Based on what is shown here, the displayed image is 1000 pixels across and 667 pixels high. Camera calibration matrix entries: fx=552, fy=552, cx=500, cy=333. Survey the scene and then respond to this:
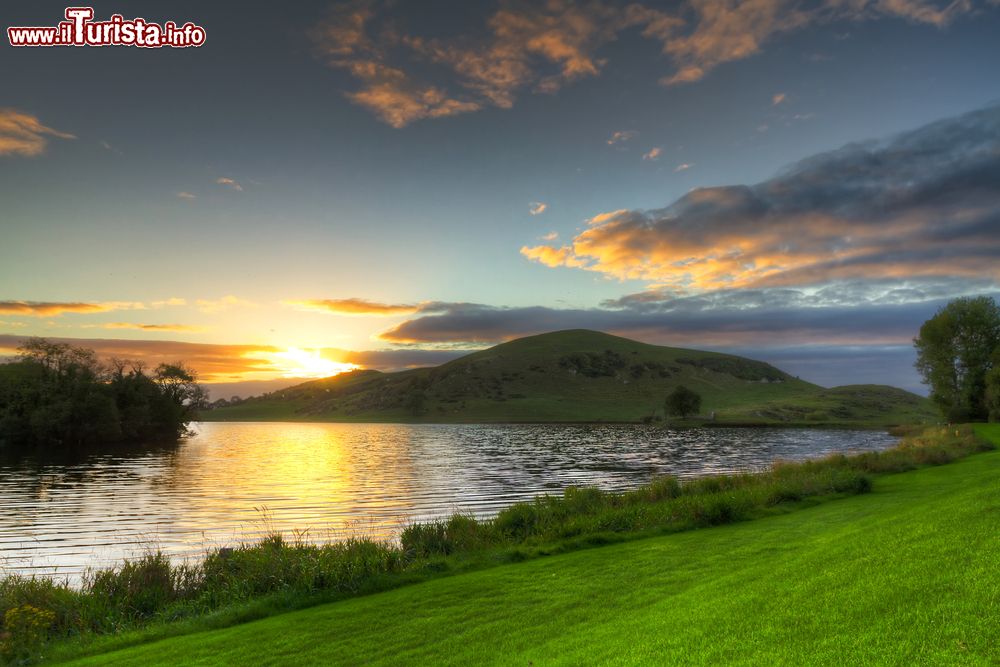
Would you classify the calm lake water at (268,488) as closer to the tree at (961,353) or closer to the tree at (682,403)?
the tree at (961,353)

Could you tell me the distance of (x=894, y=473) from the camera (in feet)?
126

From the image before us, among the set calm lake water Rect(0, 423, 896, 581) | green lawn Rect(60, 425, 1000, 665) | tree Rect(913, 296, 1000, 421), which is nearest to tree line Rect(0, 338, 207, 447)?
calm lake water Rect(0, 423, 896, 581)

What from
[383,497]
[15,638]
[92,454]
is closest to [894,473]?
[383,497]

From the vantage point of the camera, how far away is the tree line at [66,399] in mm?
95375

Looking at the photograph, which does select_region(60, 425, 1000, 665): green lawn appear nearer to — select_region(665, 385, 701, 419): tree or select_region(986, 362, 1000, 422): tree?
select_region(986, 362, 1000, 422): tree

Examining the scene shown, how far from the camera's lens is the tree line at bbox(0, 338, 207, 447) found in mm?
95375

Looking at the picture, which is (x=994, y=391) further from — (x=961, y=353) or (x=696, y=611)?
(x=696, y=611)

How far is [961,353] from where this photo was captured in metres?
92.5

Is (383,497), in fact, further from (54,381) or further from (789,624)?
(54,381)

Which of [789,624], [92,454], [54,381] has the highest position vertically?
[54,381]

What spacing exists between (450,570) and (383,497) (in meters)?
26.8

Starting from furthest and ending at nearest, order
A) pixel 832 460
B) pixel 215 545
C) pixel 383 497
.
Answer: pixel 383 497, pixel 832 460, pixel 215 545

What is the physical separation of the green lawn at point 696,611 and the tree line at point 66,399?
107410mm

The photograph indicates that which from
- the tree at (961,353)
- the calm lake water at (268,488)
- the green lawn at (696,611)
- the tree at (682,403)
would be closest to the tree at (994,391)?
the tree at (961,353)
